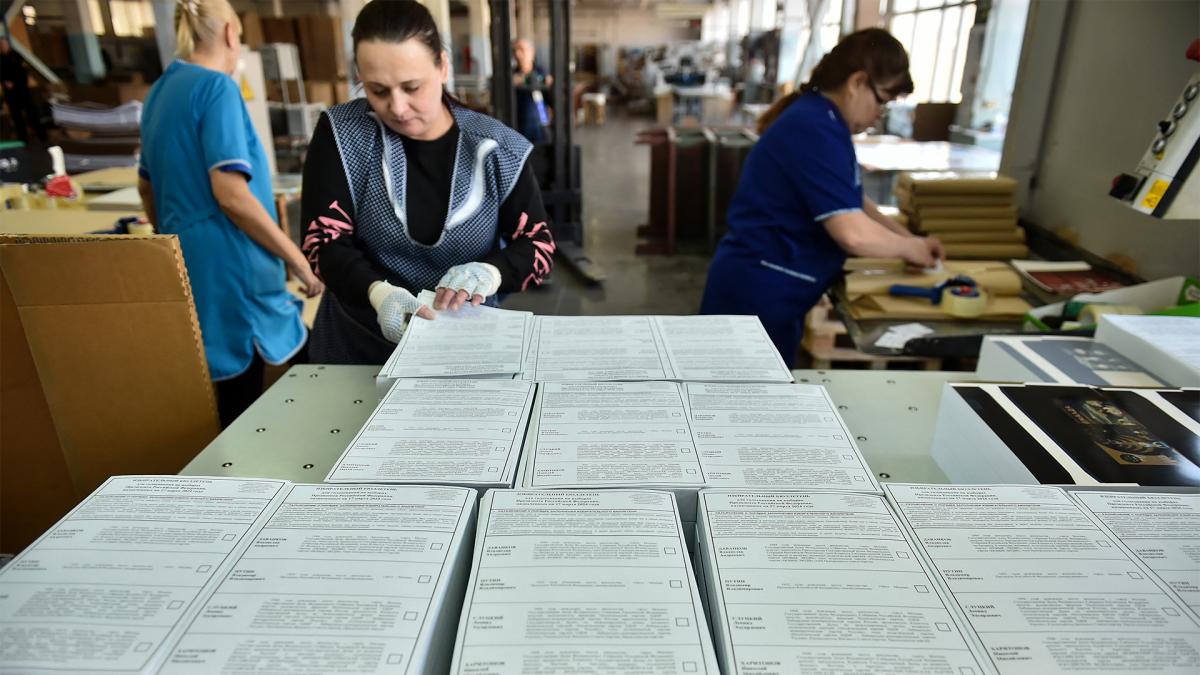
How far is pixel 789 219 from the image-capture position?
6.41 feet

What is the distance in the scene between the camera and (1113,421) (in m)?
0.90

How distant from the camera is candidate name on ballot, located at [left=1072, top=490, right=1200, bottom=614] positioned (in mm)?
644

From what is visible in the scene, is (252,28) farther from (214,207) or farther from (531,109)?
(214,207)

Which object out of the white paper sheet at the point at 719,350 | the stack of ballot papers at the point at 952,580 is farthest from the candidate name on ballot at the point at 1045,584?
the white paper sheet at the point at 719,350

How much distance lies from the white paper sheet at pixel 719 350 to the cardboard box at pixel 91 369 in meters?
0.75

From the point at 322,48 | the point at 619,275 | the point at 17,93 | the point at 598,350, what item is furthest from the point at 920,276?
the point at 322,48

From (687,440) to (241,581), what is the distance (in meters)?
0.50

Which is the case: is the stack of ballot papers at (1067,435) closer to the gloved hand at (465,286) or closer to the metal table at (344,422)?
the metal table at (344,422)

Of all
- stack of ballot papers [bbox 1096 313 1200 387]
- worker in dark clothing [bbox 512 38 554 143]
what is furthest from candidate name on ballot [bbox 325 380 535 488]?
worker in dark clothing [bbox 512 38 554 143]

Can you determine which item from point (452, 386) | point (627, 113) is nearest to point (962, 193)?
point (452, 386)

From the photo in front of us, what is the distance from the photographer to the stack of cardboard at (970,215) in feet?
7.55

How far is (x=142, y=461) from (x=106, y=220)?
6.78 ft

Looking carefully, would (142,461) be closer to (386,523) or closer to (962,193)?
(386,523)

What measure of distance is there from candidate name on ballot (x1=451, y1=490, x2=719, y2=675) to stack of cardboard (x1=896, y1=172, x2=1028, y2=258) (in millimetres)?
1989
